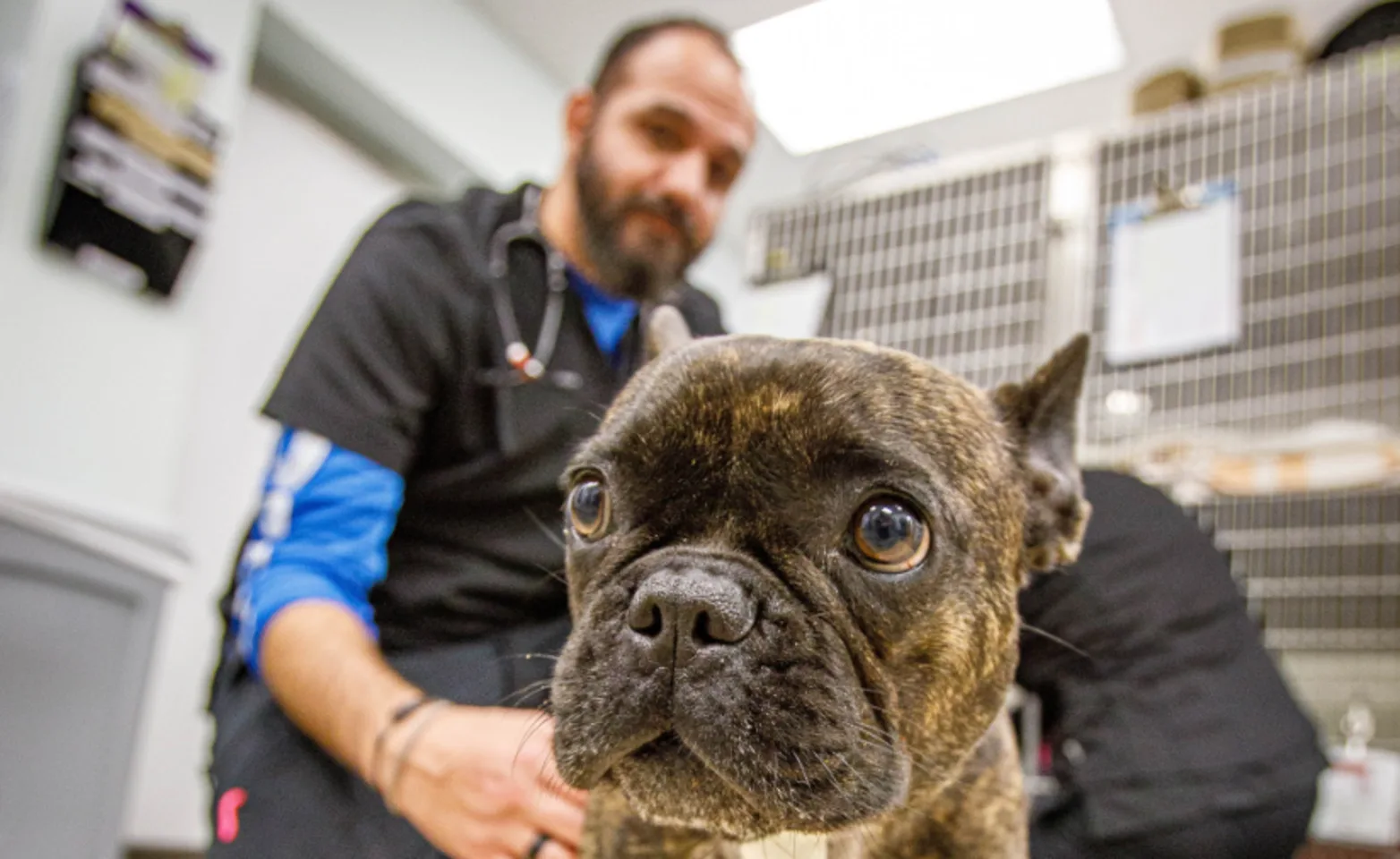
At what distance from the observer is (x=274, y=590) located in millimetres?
1095

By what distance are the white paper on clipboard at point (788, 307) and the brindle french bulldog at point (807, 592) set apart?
0.55 metres

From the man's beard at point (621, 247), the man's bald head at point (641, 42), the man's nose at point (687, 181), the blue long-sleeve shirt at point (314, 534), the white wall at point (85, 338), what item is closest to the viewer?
the blue long-sleeve shirt at point (314, 534)

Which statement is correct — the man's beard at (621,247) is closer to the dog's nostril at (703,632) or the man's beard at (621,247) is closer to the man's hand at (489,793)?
the man's hand at (489,793)

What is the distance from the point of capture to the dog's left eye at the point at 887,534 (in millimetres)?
735

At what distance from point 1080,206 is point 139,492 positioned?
7.59 ft

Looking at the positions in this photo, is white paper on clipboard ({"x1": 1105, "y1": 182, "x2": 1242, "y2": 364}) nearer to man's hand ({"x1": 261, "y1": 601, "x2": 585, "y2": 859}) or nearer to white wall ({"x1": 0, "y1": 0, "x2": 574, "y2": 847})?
man's hand ({"x1": 261, "y1": 601, "x2": 585, "y2": 859})

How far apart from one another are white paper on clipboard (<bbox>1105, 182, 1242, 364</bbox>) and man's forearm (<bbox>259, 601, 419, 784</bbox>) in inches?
50.8

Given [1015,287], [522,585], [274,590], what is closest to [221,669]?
[274,590]

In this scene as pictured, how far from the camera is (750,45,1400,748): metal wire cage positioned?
5.71 feet

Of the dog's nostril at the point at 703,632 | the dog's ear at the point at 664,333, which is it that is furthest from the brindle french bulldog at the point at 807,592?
the dog's ear at the point at 664,333

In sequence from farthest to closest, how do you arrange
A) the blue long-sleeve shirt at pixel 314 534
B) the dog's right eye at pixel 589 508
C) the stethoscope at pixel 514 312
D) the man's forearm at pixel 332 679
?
1. the stethoscope at pixel 514 312
2. the blue long-sleeve shirt at pixel 314 534
3. the man's forearm at pixel 332 679
4. the dog's right eye at pixel 589 508

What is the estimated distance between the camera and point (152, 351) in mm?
2688

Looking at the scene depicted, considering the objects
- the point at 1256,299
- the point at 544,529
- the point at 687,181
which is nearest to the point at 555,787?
the point at 544,529

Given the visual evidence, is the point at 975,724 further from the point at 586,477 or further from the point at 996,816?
the point at 586,477
